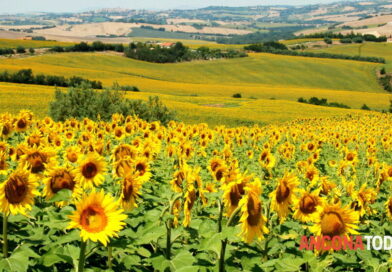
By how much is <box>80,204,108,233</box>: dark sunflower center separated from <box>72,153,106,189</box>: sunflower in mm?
1411

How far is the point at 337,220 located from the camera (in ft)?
11.7

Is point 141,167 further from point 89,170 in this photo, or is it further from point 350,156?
point 350,156

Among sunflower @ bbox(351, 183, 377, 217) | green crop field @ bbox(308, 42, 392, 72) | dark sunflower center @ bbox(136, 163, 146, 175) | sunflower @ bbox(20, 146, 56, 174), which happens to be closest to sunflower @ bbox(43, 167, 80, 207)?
sunflower @ bbox(20, 146, 56, 174)

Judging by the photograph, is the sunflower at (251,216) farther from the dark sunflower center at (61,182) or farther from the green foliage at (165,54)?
the green foliage at (165,54)

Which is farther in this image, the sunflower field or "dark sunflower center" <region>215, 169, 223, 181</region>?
"dark sunflower center" <region>215, 169, 223, 181</region>

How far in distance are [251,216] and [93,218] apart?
119 centimetres

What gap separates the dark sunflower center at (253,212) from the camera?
3.24 meters

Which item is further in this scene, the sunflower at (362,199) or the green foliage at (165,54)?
the green foliage at (165,54)

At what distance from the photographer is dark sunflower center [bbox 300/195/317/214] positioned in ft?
13.8

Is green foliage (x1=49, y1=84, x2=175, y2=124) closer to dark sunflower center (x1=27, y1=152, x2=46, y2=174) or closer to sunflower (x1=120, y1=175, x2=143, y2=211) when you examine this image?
dark sunflower center (x1=27, y1=152, x2=46, y2=174)

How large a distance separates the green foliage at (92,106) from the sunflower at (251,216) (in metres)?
22.1

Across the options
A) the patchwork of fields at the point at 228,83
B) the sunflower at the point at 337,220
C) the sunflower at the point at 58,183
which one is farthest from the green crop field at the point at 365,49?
the sunflower at the point at 58,183

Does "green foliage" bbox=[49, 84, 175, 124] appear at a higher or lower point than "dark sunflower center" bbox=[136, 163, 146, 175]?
lower

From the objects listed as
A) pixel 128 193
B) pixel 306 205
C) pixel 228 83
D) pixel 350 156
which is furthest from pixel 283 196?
pixel 228 83
